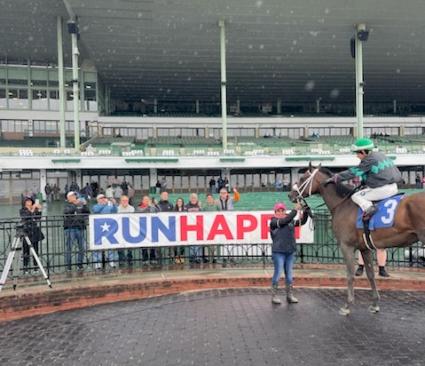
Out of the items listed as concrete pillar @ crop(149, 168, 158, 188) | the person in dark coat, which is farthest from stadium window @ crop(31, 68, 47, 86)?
the person in dark coat

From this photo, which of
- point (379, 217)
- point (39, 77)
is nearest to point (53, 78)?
point (39, 77)

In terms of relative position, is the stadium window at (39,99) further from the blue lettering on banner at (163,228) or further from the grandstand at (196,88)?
the blue lettering on banner at (163,228)

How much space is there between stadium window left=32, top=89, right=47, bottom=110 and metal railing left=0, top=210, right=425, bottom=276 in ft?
144

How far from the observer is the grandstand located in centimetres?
3619

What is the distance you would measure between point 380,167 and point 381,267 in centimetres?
317

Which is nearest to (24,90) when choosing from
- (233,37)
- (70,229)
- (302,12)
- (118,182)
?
(118,182)

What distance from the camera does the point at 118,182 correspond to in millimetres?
40219

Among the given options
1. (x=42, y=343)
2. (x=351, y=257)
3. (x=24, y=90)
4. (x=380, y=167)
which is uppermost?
(x=24, y=90)

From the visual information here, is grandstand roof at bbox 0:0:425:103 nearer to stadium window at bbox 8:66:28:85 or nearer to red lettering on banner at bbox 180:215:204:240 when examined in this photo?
stadium window at bbox 8:66:28:85

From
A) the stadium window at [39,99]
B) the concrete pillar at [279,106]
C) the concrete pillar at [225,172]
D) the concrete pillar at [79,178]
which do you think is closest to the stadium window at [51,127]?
the stadium window at [39,99]

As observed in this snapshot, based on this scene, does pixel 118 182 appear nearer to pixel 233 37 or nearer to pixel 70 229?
pixel 233 37

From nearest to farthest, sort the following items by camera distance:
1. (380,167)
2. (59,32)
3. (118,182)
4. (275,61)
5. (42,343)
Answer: (42,343) < (380,167) < (59,32) < (118,182) < (275,61)

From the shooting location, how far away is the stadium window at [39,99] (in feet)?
165

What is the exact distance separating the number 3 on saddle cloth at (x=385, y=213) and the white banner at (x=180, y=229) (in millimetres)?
Result: 3281
